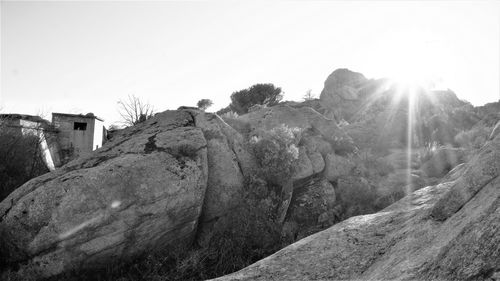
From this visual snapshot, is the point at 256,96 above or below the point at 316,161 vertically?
above

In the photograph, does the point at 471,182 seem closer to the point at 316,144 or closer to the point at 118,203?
the point at 118,203

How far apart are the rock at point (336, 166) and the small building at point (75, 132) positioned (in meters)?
21.6

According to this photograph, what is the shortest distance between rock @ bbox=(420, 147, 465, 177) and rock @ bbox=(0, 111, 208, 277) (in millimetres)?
10893

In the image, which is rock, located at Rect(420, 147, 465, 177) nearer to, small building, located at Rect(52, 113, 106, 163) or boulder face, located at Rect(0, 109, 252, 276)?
boulder face, located at Rect(0, 109, 252, 276)

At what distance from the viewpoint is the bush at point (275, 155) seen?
497 inches

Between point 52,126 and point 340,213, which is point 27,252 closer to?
point 340,213

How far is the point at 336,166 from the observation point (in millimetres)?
15234

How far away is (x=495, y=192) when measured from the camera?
4316 millimetres

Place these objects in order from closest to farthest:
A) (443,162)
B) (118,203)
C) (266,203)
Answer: (118,203) < (266,203) < (443,162)

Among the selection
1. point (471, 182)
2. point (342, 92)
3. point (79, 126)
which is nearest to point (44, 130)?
point (79, 126)

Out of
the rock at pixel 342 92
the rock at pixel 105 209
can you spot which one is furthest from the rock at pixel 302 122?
the rock at pixel 342 92

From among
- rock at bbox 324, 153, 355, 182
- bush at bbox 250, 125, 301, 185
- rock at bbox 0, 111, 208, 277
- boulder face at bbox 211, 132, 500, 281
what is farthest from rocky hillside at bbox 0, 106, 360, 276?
boulder face at bbox 211, 132, 500, 281

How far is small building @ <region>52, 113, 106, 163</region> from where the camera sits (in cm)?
2883

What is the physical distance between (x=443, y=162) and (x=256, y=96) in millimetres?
31235
